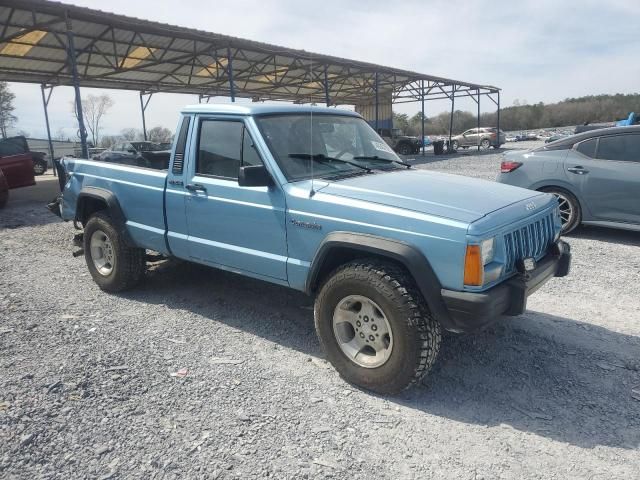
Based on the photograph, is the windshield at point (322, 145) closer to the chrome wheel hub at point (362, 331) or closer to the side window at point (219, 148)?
the side window at point (219, 148)

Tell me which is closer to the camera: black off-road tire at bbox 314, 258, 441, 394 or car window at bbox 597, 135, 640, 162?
black off-road tire at bbox 314, 258, 441, 394

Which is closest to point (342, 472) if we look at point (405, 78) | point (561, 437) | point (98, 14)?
point (561, 437)

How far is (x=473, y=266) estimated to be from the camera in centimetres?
270

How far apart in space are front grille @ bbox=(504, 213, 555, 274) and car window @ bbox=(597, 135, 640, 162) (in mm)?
3838

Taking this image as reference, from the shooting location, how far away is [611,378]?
326 centimetres

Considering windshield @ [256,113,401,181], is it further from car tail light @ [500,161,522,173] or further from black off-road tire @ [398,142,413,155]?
black off-road tire @ [398,142,413,155]

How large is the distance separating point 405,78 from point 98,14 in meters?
19.7

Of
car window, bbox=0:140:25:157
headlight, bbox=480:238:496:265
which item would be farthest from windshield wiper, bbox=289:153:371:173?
car window, bbox=0:140:25:157

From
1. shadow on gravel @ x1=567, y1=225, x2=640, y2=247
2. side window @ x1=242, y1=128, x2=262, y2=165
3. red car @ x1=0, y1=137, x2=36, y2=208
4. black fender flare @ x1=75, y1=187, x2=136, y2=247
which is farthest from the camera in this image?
red car @ x1=0, y1=137, x2=36, y2=208

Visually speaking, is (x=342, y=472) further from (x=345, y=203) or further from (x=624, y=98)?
(x=624, y=98)

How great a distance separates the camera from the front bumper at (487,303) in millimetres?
2689

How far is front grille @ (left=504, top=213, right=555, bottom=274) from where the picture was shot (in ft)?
9.84

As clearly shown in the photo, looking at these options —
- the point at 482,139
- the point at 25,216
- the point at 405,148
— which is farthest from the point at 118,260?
the point at 482,139

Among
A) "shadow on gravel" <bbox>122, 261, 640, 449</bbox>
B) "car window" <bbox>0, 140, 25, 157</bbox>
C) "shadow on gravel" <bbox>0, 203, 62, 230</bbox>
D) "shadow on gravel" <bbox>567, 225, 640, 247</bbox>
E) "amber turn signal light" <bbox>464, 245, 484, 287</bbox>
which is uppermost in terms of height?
"car window" <bbox>0, 140, 25, 157</bbox>
